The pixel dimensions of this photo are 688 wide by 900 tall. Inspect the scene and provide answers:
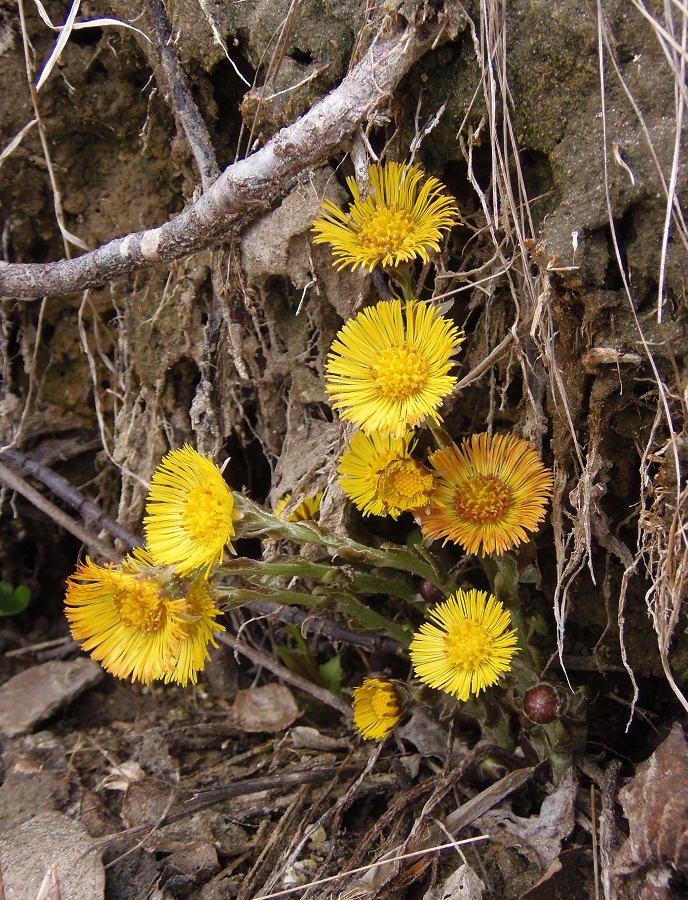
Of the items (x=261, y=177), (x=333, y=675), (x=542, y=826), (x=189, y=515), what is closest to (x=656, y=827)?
(x=542, y=826)

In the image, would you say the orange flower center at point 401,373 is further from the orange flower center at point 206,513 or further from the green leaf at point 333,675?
the green leaf at point 333,675

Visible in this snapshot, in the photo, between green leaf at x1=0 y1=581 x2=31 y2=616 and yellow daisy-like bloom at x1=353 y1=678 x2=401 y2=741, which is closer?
yellow daisy-like bloom at x1=353 y1=678 x2=401 y2=741

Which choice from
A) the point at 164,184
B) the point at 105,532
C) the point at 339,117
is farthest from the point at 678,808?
the point at 164,184

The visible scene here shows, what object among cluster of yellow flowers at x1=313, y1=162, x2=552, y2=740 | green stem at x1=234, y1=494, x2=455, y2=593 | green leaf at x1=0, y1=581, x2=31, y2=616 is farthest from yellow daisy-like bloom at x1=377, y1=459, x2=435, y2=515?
green leaf at x1=0, y1=581, x2=31, y2=616

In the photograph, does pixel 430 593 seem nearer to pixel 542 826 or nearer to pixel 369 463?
pixel 369 463

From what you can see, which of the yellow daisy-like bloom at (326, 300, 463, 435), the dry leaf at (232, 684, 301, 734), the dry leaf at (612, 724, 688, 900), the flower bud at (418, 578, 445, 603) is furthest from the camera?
the dry leaf at (232, 684, 301, 734)

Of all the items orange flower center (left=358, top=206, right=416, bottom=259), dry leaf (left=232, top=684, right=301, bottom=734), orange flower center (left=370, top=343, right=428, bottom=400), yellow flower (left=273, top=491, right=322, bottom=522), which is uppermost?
orange flower center (left=358, top=206, right=416, bottom=259)

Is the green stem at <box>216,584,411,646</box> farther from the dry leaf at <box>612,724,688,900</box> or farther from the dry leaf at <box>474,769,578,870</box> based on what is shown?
the dry leaf at <box>612,724,688,900</box>
